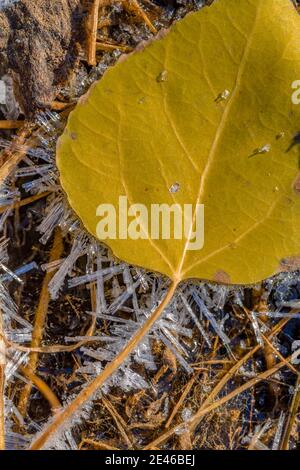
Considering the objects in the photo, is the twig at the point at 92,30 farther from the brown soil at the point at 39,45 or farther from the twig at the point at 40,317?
the twig at the point at 40,317

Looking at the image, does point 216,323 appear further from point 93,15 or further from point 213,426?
point 93,15

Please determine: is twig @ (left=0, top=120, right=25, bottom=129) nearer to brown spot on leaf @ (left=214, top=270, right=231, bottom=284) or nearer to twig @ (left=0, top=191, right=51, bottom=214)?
twig @ (left=0, top=191, right=51, bottom=214)

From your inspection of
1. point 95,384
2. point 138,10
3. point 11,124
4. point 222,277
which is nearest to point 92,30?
point 138,10

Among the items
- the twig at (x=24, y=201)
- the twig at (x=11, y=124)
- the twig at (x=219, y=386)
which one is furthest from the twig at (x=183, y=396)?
the twig at (x=11, y=124)
